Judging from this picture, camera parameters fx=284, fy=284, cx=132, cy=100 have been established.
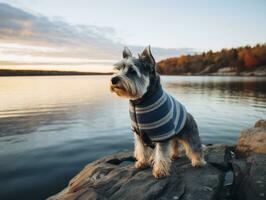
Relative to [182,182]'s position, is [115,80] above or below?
above

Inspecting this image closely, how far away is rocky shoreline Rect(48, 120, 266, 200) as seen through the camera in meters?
6.82

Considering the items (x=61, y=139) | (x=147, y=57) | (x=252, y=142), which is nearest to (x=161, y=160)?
(x=147, y=57)

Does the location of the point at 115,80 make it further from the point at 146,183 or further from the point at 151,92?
the point at 146,183

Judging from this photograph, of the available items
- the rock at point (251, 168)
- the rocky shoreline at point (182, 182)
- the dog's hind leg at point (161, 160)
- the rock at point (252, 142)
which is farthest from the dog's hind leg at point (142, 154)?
the rock at point (252, 142)

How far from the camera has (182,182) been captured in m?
7.40

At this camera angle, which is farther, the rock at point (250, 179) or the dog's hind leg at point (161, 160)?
the dog's hind leg at point (161, 160)

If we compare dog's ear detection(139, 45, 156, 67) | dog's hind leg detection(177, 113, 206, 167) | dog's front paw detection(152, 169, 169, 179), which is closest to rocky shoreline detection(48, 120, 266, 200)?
dog's front paw detection(152, 169, 169, 179)

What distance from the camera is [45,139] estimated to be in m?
17.0

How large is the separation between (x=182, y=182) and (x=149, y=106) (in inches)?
85.0

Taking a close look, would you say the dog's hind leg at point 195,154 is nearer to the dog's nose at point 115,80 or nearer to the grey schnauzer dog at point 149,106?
the grey schnauzer dog at point 149,106

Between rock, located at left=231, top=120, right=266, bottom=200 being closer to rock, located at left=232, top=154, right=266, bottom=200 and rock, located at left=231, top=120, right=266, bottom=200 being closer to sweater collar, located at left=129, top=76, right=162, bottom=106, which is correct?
rock, located at left=232, top=154, right=266, bottom=200

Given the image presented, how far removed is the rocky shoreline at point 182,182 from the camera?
268 inches

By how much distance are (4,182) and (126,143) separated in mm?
7184

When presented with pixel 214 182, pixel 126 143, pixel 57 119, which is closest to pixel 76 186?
pixel 214 182
